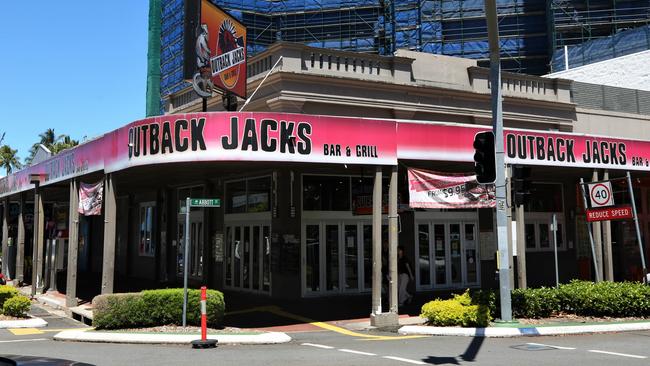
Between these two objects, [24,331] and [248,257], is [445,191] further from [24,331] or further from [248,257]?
[24,331]

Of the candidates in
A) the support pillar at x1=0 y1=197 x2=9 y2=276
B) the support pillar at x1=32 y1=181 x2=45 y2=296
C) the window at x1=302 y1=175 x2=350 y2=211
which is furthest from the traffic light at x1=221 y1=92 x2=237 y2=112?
the support pillar at x1=0 y1=197 x2=9 y2=276

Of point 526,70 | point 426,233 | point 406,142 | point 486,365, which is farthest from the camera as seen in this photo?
point 526,70

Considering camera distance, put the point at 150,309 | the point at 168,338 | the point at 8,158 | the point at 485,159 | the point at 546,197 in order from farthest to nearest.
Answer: the point at 8,158
the point at 546,197
the point at 150,309
the point at 485,159
the point at 168,338

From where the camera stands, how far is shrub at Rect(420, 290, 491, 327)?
12938mm

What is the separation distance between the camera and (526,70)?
46.1 metres

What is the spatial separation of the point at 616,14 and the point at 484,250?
2857 centimetres

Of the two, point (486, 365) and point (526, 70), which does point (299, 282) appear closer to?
point (486, 365)

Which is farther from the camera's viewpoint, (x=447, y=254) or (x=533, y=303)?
(x=447, y=254)

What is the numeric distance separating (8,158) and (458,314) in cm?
6980

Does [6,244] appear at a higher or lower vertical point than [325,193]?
lower

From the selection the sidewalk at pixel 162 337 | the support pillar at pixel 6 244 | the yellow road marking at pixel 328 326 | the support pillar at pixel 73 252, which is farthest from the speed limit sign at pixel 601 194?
the support pillar at pixel 6 244

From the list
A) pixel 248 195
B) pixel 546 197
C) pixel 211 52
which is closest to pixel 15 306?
pixel 248 195

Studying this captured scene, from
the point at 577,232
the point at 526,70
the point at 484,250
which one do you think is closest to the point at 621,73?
the point at 577,232

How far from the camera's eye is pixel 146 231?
2762cm
